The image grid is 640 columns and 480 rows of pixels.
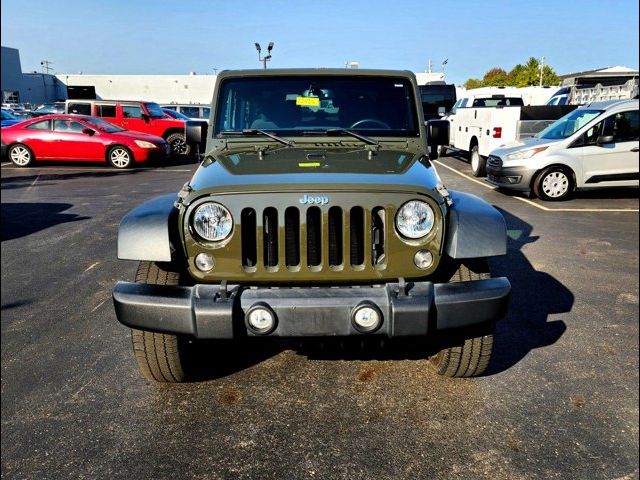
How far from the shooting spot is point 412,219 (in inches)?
110

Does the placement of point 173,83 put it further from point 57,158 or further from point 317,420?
point 317,420

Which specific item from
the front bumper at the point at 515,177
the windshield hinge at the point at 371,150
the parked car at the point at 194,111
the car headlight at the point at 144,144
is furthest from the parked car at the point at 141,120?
the windshield hinge at the point at 371,150

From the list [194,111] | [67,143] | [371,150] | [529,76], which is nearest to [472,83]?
[529,76]

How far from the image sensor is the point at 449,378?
11.0ft

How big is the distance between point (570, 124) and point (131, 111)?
13.5 meters

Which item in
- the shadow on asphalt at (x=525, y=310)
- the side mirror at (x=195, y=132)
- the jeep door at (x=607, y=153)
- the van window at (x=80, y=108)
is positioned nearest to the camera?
the shadow on asphalt at (x=525, y=310)

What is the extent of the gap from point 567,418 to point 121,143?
46.0 feet

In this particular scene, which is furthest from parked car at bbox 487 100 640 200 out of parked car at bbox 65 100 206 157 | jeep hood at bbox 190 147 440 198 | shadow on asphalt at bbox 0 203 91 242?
parked car at bbox 65 100 206 157

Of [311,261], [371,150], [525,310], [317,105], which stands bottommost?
[525,310]

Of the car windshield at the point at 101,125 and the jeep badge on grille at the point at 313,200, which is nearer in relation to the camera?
the jeep badge on grille at the point at 313,200

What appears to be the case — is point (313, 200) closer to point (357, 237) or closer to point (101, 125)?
point (357, 237)

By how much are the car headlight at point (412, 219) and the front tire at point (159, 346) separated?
1258 millimetres

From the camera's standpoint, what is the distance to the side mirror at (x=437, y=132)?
13.6 ft

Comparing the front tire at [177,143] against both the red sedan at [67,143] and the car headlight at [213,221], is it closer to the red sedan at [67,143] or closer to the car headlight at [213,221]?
the red sedan at [67,143]
